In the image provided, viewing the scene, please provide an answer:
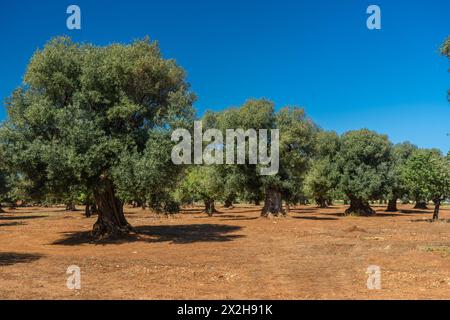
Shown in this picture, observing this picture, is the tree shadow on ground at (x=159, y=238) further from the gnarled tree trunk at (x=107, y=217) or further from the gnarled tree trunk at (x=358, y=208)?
the gnarled tree trunk at (x=358, y=208)

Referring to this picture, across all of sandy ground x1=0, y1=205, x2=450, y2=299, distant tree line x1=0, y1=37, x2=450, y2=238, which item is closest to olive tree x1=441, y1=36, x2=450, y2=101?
distant tree line x1=0, y1=37, x2=450, y2=238

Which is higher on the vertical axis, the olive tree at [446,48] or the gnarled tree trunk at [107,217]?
the olive tree at [446,48]

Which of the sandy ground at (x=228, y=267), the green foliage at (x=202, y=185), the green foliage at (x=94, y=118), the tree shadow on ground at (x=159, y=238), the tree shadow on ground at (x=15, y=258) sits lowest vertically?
the tree shadow on ground at (x=159, y=238)

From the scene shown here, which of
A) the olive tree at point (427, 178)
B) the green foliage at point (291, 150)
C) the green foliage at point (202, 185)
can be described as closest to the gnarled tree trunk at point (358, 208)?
the green foliage at point (291, 150)

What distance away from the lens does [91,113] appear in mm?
26859

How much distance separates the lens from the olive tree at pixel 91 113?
25078 millimetres

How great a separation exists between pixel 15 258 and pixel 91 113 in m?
10.0

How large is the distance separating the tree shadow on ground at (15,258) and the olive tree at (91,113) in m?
4.78

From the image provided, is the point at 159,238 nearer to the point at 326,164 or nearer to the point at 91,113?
Result: the point at 91,113

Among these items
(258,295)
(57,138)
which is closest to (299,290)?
(258,295)

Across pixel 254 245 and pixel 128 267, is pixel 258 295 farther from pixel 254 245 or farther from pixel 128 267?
pixel 254 245

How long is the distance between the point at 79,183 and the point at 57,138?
3.27m

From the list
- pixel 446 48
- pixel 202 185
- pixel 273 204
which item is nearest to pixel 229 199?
pixel 202 185

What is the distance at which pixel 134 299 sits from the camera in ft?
39.5
